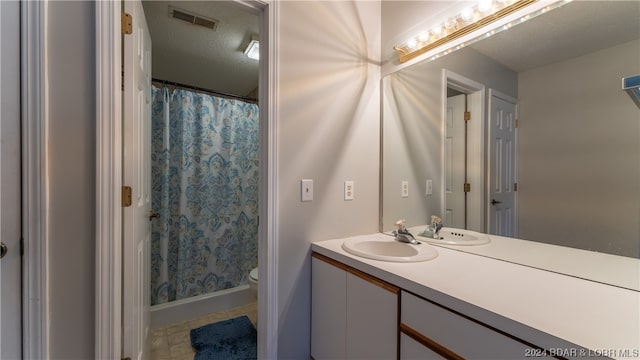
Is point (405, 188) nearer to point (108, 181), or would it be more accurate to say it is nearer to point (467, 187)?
point (467, 187)

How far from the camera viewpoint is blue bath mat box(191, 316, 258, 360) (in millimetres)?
1682

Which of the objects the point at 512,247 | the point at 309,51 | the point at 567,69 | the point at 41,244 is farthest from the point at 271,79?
the point at 512,247

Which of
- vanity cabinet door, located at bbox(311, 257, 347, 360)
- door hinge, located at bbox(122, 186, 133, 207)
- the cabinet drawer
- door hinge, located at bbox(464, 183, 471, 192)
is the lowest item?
vanity cabinet door, located at bbox(311, 257, 347, 360)

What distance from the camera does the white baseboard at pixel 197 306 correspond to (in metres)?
1.99

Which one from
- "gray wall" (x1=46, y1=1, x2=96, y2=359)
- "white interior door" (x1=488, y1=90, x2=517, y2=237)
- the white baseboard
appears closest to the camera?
"gray wall" (x1=46, y1=1, x2=96, y2=359)

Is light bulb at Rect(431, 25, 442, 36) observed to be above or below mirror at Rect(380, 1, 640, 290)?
above

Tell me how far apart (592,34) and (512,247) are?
0.84 meters

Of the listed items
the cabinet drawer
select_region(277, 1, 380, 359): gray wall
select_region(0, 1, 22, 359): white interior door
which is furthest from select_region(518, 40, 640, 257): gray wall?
select_region(0, 1, 22, 359): white interior door

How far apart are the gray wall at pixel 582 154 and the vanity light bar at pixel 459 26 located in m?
0.28

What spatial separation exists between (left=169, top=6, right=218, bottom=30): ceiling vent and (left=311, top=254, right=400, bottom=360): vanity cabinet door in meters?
1.73

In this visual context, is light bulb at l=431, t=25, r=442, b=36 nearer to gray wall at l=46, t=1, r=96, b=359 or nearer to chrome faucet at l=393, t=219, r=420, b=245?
chrome faucet at l=393, t=219, r=420, b=245

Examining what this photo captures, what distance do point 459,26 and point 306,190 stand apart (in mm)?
1100

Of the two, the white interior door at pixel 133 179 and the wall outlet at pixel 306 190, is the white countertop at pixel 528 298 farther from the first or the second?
the white interior door at pixel 133 179

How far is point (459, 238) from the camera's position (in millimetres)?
1330
